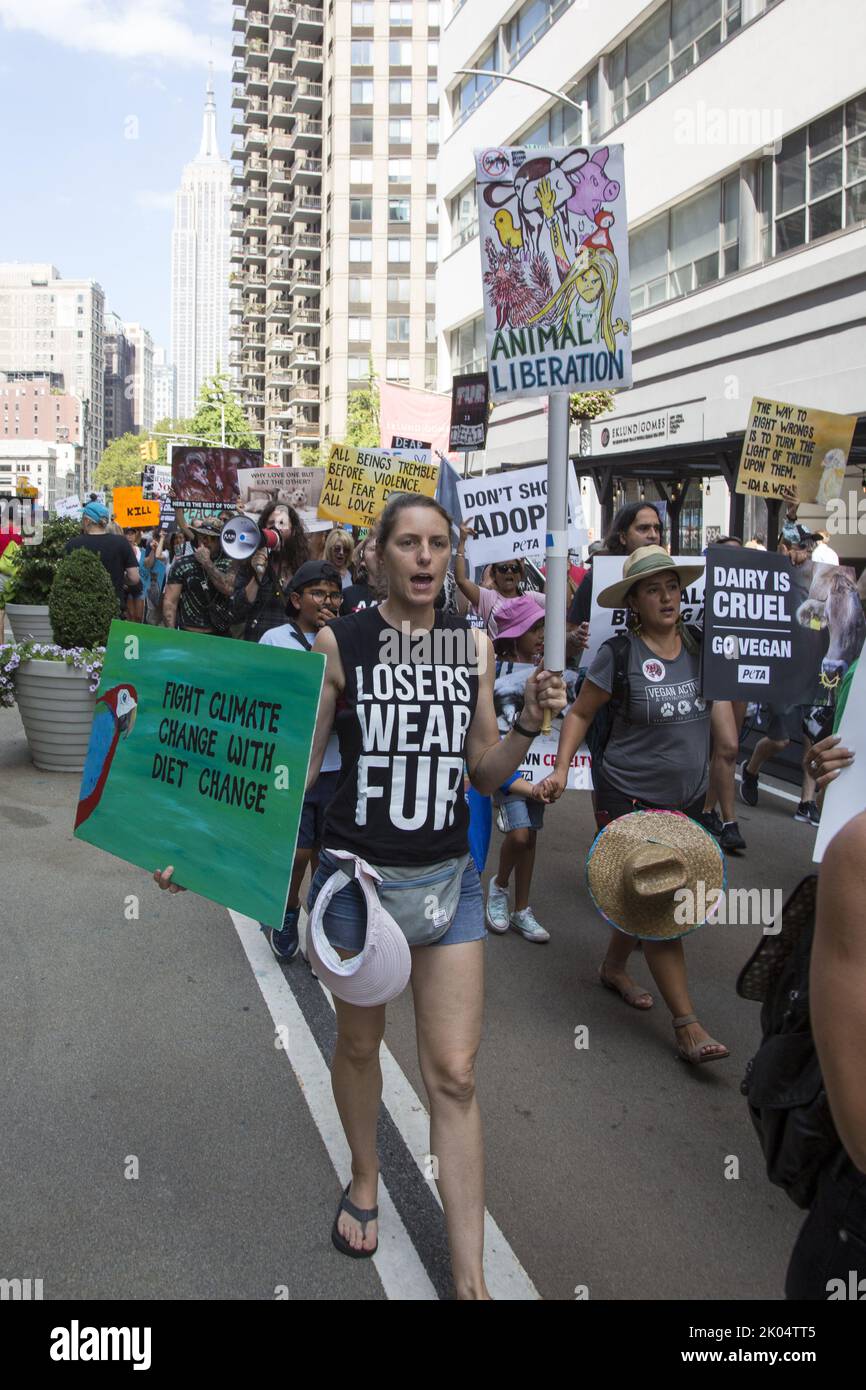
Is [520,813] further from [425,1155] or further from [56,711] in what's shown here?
[56,711]

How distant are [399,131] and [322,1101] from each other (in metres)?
82.2

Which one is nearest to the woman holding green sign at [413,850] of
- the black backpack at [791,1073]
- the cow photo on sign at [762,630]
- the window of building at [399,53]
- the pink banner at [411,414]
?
the black backpack at [791,1073]

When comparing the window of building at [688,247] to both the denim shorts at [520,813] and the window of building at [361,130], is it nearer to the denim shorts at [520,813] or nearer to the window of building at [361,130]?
the denim shorts at [520,813]

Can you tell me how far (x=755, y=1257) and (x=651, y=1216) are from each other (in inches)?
11.9

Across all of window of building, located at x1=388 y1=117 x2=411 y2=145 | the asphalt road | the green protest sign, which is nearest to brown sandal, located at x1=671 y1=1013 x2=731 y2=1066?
the asphalt road

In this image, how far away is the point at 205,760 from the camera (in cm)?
326

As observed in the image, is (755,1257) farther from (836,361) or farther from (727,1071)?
(836,361)

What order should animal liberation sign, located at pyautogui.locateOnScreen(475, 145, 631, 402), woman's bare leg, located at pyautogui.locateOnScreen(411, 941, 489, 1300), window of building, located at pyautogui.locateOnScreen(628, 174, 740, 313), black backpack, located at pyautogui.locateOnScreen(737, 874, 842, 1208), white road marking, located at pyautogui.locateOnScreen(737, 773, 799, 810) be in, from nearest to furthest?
black backpack, located at pyautogui.locateOnScreen(737, 874, 842, 1208)
woman's bare leg, located at pyautogui.locateOnScreen(411, 941, 489, 1300)
animal liberation sign, located at pyautogui.locateOnScreen(475, 145, 631, 402)
white road marking, located at pyautogui.locateOnScreen(737, 773, 799, 810)
window of building, located at pyautogui.locateOnScreen(628, 174, 740, 313)

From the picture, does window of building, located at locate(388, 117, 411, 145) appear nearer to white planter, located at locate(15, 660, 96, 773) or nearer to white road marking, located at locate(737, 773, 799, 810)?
white planter, located at locate(15, 660, 96, 773)

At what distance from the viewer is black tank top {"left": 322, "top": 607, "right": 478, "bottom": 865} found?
294 cm

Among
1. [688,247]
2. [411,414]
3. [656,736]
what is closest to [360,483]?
[656,736]

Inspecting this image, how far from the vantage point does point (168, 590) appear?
881 cm

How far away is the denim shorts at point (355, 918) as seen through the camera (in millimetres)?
2930

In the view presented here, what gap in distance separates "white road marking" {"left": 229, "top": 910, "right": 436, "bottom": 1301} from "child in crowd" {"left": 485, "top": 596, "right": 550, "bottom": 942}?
124 centimetres
